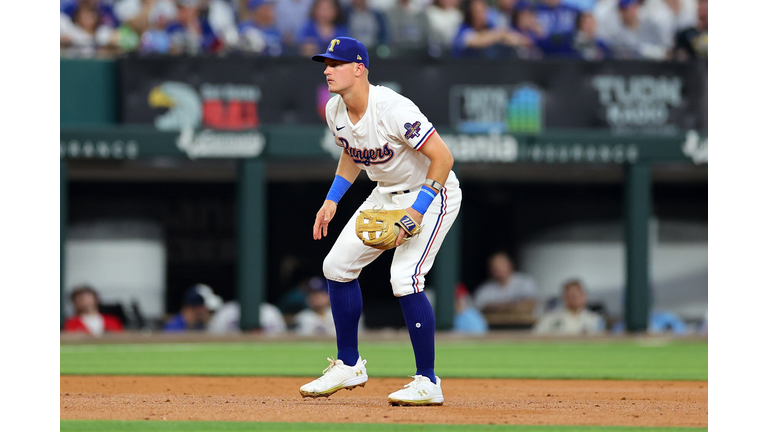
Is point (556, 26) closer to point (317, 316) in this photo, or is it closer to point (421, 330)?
point (317, 316)

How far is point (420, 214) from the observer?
15.9 feet

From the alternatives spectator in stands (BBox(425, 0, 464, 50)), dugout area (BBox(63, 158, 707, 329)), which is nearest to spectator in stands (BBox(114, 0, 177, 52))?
dugout area (BBox(63, 158, 707, 329))

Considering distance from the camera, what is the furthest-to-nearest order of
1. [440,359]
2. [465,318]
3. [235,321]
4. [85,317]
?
1. [465,318]
2. [235,321]
3. [85,317]
4. [440,359]

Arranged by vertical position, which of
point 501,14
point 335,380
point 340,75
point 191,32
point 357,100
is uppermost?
point 501,14

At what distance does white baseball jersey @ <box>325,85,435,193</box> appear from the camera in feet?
15.8

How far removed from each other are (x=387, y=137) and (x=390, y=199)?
0.37 meters

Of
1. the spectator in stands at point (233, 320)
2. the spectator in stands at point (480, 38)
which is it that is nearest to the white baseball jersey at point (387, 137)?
the spectator in stands at point (233, 320)

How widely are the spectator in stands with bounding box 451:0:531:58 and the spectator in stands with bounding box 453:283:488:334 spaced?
287 centimetres

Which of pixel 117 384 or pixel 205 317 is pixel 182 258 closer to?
pixel 205 317

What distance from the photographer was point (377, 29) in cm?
1259

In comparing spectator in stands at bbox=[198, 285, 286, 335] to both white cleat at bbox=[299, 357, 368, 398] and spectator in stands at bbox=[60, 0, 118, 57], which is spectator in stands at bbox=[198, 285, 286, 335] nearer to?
spectator in stands at bbox=[60, 0, 118, 57]

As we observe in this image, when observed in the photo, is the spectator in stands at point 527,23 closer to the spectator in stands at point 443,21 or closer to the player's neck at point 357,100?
the spectator in stands at point 443,21

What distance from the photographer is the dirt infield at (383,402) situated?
4402 mm

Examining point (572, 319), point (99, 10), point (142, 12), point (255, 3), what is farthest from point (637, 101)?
point (99, 10)
